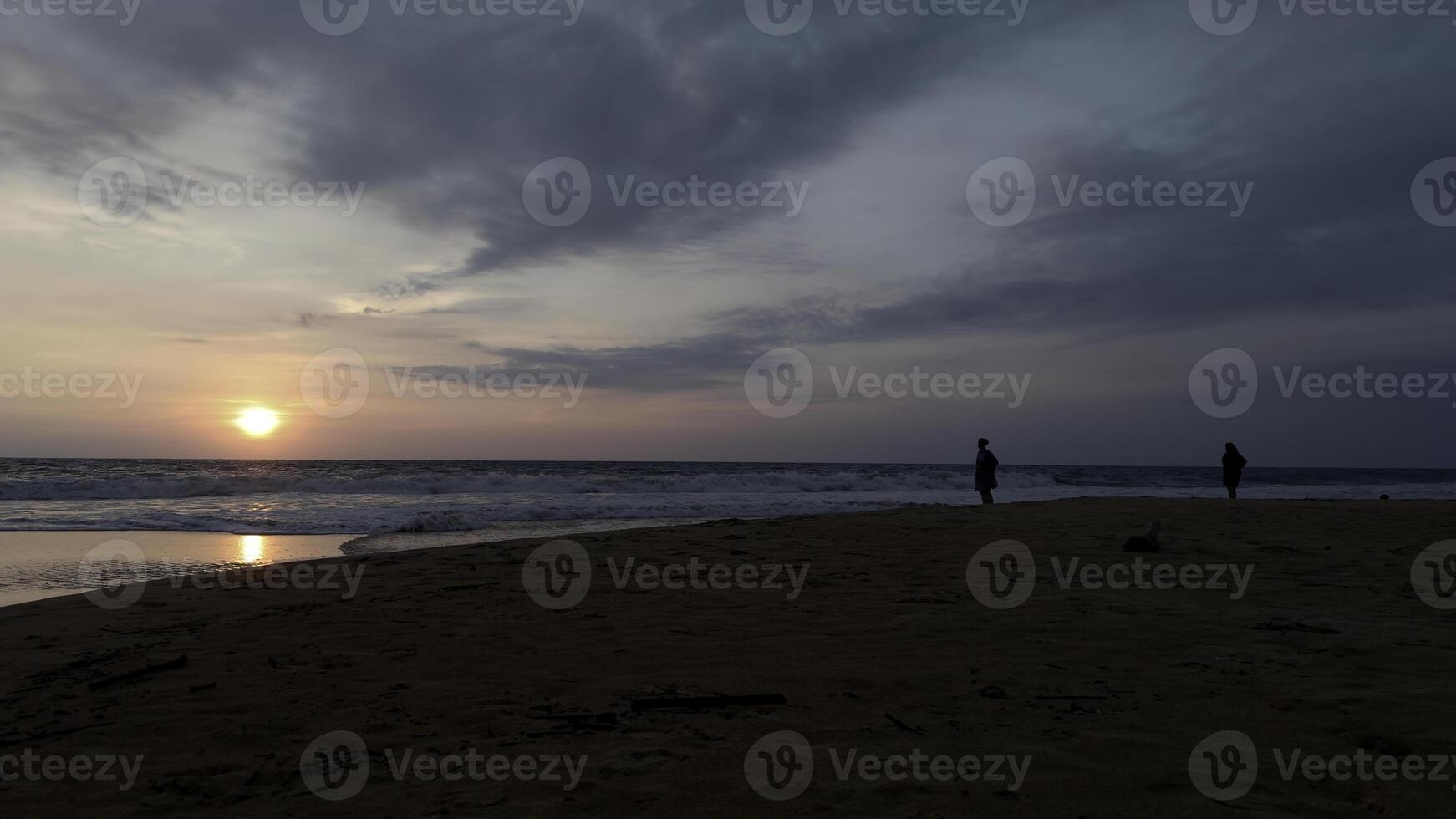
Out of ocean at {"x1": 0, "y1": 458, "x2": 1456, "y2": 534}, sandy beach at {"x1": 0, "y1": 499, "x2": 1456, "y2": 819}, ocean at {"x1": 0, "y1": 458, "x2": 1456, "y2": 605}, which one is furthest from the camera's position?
ocean at {"x1": 0, "y1": 458, "x2": 1456, "y2": 534}

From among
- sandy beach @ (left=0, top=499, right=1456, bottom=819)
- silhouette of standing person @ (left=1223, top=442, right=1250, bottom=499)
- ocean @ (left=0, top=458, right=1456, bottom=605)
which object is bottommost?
ocean @ (left=0, top=458, right=1456, bottom=605)

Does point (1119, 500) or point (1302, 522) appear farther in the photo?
point (1119, 500)

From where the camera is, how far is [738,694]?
459 centimetres

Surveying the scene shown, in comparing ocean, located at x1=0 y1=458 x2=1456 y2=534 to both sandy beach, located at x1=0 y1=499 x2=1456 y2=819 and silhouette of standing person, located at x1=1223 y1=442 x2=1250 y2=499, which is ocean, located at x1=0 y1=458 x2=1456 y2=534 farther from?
sandy beach, located at x1=0 y1=499 x2=1456 y2=819

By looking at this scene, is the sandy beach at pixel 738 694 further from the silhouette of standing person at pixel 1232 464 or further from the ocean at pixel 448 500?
the silhouette of standing person at pixel 1232 464

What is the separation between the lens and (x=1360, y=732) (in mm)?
3852

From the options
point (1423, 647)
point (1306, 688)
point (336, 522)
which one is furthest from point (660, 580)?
point (336, 522)

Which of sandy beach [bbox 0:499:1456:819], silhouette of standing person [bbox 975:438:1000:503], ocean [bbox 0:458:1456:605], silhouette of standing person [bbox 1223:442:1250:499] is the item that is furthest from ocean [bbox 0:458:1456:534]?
sandy beach [bbox 0:499:1456:819]

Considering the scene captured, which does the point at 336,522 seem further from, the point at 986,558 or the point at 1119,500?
the point at 1119,500

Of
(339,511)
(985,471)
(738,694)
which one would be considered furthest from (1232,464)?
(339,511)

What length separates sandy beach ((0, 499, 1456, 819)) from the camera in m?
3.40

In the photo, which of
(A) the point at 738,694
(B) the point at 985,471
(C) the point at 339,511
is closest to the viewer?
(A) the point at 738,694

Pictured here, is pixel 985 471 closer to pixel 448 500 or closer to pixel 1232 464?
pixel 1232 464

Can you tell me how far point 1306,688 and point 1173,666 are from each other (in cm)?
71
